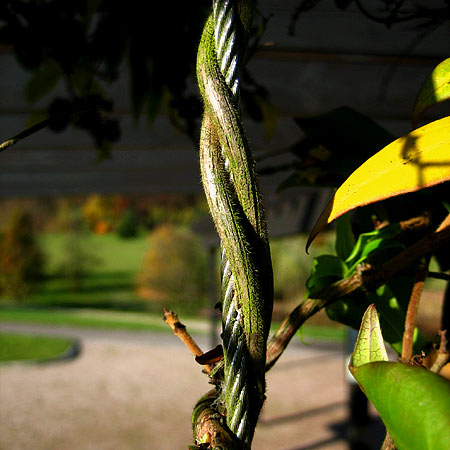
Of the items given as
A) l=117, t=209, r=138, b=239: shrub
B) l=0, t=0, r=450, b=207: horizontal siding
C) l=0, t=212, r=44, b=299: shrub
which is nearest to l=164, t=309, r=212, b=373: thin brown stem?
l=0, t=0, r=450, b=207: horizontal siding

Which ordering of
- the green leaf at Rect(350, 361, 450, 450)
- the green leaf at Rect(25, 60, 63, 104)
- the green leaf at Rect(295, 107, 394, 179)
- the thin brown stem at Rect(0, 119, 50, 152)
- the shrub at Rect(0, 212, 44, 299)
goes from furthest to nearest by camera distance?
1. the shrub at Rect(0, 212, 44, 299)
2. the green leaf at Rect(25, 60, 63, 104)
3. the green leaf at Rect(295, 107, 394, 179)
4. the thin brown stem at Rect(0, 119, 50, 152)
5. the green leaf at Rect(350, 361, 450, 450)

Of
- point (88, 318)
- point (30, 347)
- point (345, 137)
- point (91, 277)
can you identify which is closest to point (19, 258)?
point (91, 277)

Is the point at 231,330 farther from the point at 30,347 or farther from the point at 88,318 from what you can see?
the point at 88,318

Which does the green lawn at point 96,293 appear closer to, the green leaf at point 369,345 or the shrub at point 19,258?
the shrub at point 19,258

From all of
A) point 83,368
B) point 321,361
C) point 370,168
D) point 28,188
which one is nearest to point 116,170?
point 28,188

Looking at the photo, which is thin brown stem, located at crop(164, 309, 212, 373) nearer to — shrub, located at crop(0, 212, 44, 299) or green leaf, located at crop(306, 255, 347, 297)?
green leaf, located at crop(306, 255, 347, 297)

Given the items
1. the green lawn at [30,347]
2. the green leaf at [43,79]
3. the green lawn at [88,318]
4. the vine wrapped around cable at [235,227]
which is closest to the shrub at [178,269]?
the green lawn at [88,318]
